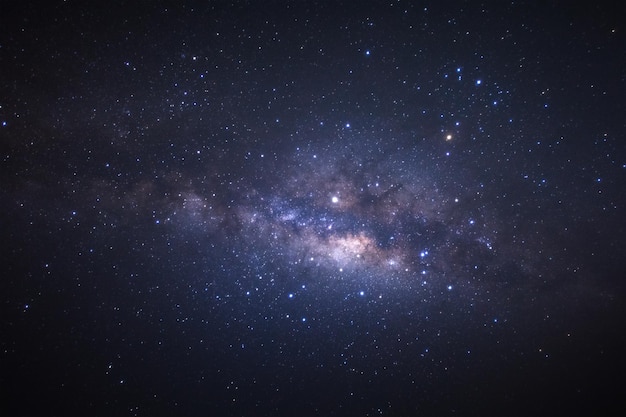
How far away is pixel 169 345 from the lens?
7121mm

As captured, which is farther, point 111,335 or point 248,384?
point 248,384

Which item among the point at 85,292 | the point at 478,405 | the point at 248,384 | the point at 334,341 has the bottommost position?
the point at 478,405

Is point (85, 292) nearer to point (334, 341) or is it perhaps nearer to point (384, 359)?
point (334, 341)

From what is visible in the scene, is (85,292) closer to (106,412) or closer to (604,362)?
(106,412)

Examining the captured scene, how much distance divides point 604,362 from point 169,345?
12.6 meters

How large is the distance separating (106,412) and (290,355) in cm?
466

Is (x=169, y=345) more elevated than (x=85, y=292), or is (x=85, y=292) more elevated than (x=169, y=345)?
(x=85, y=292)

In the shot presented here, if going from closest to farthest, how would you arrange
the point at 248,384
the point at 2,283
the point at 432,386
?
1. the point at 2,283
2. the point at 248,384
3. the point at 432,386

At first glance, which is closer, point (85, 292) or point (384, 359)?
point (85, 292)

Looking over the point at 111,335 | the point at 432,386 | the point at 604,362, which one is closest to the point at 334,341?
the point at 432,386

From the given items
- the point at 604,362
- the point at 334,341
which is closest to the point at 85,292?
the point at 334,341

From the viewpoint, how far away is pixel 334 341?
7.40 metres

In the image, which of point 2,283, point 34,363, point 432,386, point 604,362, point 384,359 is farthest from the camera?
point 604,362

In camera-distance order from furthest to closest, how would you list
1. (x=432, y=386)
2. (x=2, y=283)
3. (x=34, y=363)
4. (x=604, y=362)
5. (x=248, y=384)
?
(x=604, y=362) < (x=432, y=386) < (x=248, y=384) < (x=34, y=363) < (x=2, y=283)
